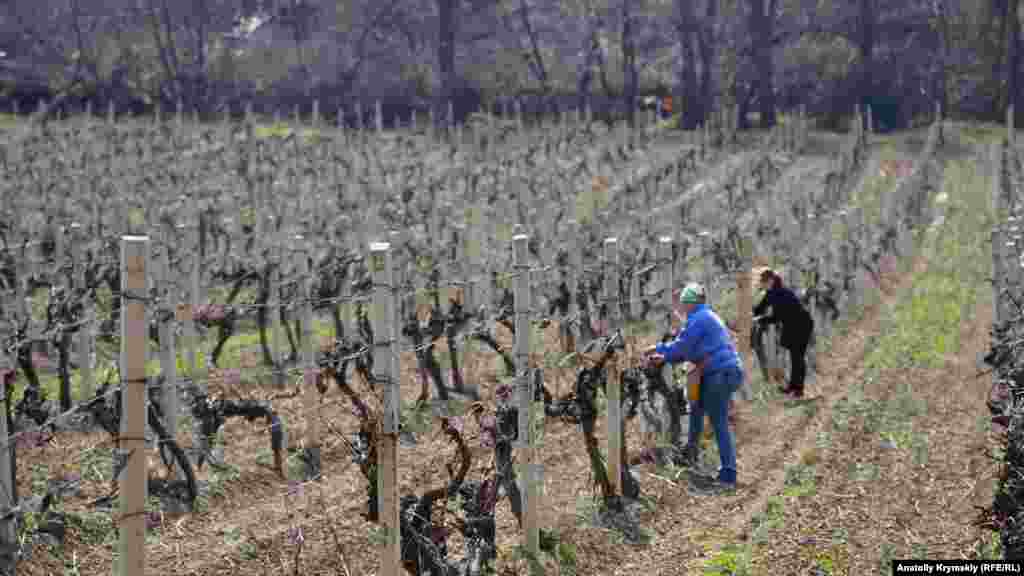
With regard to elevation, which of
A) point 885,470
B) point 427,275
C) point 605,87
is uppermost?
point 605,87

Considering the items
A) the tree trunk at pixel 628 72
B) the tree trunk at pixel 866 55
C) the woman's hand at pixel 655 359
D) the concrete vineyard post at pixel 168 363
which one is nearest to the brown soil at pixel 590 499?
the concrete vineyard post at pixel 168 363

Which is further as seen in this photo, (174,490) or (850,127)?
(850,127)

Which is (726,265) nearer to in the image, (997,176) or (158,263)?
(158,263)

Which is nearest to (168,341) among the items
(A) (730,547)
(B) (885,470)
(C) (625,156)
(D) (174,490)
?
(D) (174,490)

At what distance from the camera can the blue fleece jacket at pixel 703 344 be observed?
8.62 metres

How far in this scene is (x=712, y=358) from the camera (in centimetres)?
871

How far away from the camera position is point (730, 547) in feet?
23.7

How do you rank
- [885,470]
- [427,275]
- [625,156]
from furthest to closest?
[625,156], [427,275], [885,470]

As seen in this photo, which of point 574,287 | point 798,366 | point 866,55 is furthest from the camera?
point 866,55

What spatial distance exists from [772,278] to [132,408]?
819cm

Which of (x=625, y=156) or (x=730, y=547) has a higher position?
(x=625, y=156)

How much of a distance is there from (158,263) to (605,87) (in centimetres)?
3131

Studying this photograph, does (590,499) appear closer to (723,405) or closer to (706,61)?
(723,405)

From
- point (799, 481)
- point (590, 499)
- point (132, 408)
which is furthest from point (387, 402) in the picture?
point (799, 481)
